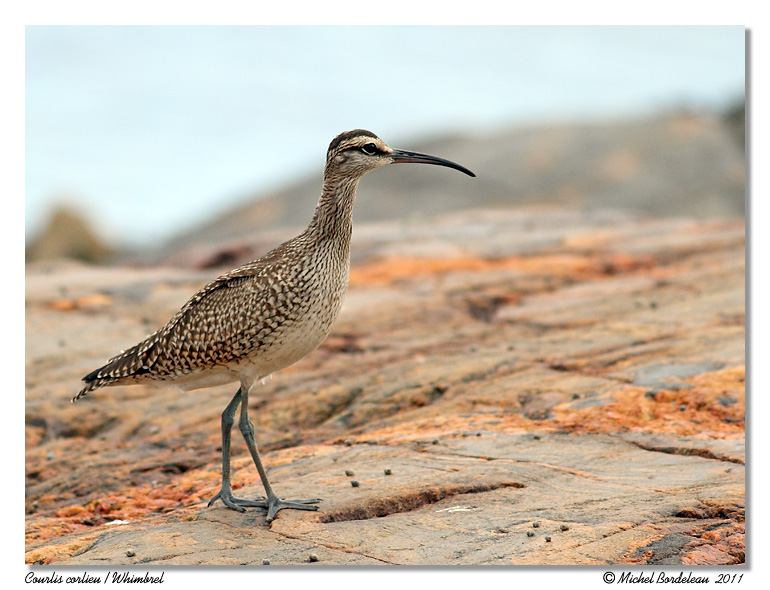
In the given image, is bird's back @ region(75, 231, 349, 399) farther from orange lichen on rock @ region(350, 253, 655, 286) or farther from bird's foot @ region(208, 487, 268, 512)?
orange lichen on rock @ region(350, 253, 655, 286)

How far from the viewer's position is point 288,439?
29.5 feet

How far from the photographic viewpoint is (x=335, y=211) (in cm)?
736

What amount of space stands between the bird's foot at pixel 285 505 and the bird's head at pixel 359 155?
8.49ft

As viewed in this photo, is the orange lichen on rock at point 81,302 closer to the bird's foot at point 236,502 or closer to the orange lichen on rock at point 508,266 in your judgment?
the orange lichen on rock at point 508,266

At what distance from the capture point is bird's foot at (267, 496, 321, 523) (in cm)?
683

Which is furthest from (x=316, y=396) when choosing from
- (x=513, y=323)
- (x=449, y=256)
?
(x=449, y=256)

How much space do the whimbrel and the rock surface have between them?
866mm

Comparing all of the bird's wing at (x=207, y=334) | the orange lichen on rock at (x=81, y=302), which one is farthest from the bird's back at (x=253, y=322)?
the orange lichen on rock at (x=81, y=302)

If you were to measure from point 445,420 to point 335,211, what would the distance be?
2.54m

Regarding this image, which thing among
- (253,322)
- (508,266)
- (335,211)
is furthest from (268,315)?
(508,266)

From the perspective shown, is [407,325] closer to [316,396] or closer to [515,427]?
[316,396]

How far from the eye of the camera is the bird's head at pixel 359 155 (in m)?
7.27

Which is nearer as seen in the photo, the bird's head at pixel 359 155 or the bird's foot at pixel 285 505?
the bird's foot at pixel 285 505
